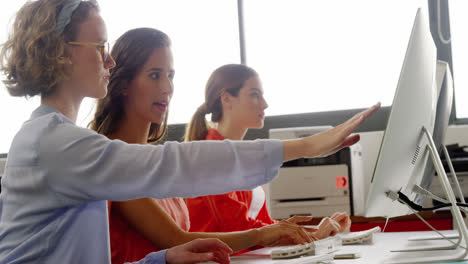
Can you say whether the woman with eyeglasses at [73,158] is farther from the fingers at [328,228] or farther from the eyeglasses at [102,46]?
the fingers at [328,228]

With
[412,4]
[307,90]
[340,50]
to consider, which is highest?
[412,4]

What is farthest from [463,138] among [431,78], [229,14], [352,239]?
[431,78]

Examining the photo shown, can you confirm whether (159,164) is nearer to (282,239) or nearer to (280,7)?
(282,239)

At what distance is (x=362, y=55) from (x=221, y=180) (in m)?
3.35

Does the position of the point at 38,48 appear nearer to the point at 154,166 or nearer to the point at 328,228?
the point at 154,166

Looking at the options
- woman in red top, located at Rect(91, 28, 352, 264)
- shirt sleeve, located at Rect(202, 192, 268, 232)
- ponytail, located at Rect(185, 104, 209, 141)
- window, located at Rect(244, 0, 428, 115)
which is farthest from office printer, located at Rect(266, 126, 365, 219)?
woman in red top, located at Rect(91, 28, 352, 264)

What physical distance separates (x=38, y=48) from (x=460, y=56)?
3482 mm

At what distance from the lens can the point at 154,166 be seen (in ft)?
2.95

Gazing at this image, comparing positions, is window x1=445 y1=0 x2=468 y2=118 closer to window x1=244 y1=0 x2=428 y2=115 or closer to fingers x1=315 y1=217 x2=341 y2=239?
window x1=244 y1=0 x2=428 y2=115

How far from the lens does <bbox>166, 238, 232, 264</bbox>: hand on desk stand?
1.17 m

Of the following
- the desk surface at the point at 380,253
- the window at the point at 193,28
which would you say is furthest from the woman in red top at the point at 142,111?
the window at the point at 193,28

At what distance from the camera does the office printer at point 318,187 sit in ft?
10.6

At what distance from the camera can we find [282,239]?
5.36 feet

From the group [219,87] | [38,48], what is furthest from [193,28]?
[38,48]
